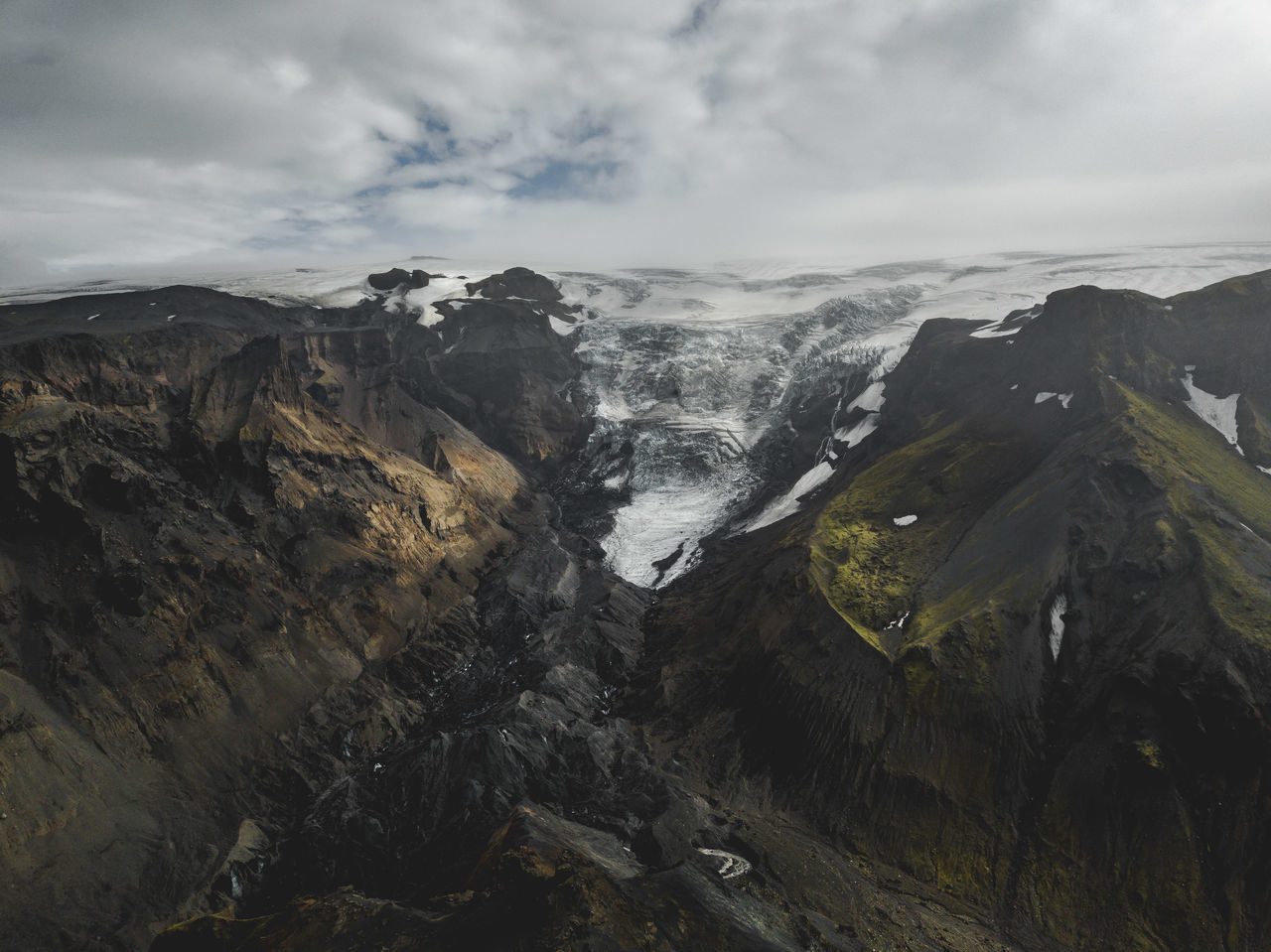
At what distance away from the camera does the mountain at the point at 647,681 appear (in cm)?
3841

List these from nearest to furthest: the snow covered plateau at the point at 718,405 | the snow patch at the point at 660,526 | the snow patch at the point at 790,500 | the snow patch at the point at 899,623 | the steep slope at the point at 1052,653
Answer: the steep slope at the point at 1052,653, the snow patch at the point at 899,623, the snow patch at the point at 790,500, the snow patch at the point at 660,526, the snow covered plateau at the point at 718,405

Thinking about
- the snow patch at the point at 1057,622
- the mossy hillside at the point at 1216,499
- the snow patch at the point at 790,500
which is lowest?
the snow patch at the point at 790,500

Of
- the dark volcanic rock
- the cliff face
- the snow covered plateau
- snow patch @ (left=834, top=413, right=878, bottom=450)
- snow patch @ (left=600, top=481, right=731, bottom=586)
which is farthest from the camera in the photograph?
the dark volcanic rock

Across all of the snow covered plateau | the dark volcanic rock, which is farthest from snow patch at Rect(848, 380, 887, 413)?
the dark volcanic rock

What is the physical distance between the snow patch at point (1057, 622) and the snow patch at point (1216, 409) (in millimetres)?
38606

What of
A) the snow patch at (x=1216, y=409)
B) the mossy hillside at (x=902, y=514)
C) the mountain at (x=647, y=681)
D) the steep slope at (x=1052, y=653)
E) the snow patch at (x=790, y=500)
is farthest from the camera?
the snow patch at (x=790, y=500)

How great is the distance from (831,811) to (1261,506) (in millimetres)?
49470

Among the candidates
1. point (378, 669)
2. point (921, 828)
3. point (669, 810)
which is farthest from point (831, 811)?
point (378, 669)

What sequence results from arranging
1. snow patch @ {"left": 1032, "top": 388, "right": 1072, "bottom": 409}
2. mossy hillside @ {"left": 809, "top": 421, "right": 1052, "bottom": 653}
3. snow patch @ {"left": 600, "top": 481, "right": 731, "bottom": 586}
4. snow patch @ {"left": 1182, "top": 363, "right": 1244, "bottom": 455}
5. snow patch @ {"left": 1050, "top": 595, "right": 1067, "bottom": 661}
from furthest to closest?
snow patch @ {"left": 600, "top": 481, "right": 731, "bottom": 586} < snow patch @ {"left": 1032, "top": 388, "right": 1072, "bottom": 409} < snow patch @ {"left": 1182, "top": 363, "right": 1244, "bottom": 455} < mossy hillside @ {"left": 809, "top": 421, "right": 1052, "bottom": 653} < snow patch @ {"left": 1050, "top": 595, "right": 1067, "bottom": 661}

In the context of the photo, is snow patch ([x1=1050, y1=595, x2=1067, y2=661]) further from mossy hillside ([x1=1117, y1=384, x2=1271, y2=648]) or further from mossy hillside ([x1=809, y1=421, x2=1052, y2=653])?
mossy hillside ([x1=809, y1=421, x2=1052, y2=653])

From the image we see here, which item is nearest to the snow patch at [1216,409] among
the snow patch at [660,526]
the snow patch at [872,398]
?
the snow patch at [872,398]

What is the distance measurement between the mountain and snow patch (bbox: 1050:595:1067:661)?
0.36m

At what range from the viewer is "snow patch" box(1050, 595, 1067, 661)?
2048 inches

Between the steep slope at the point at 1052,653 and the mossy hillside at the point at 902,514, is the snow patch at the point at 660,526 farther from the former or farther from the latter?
the mossy hillside at the point at 902,514
